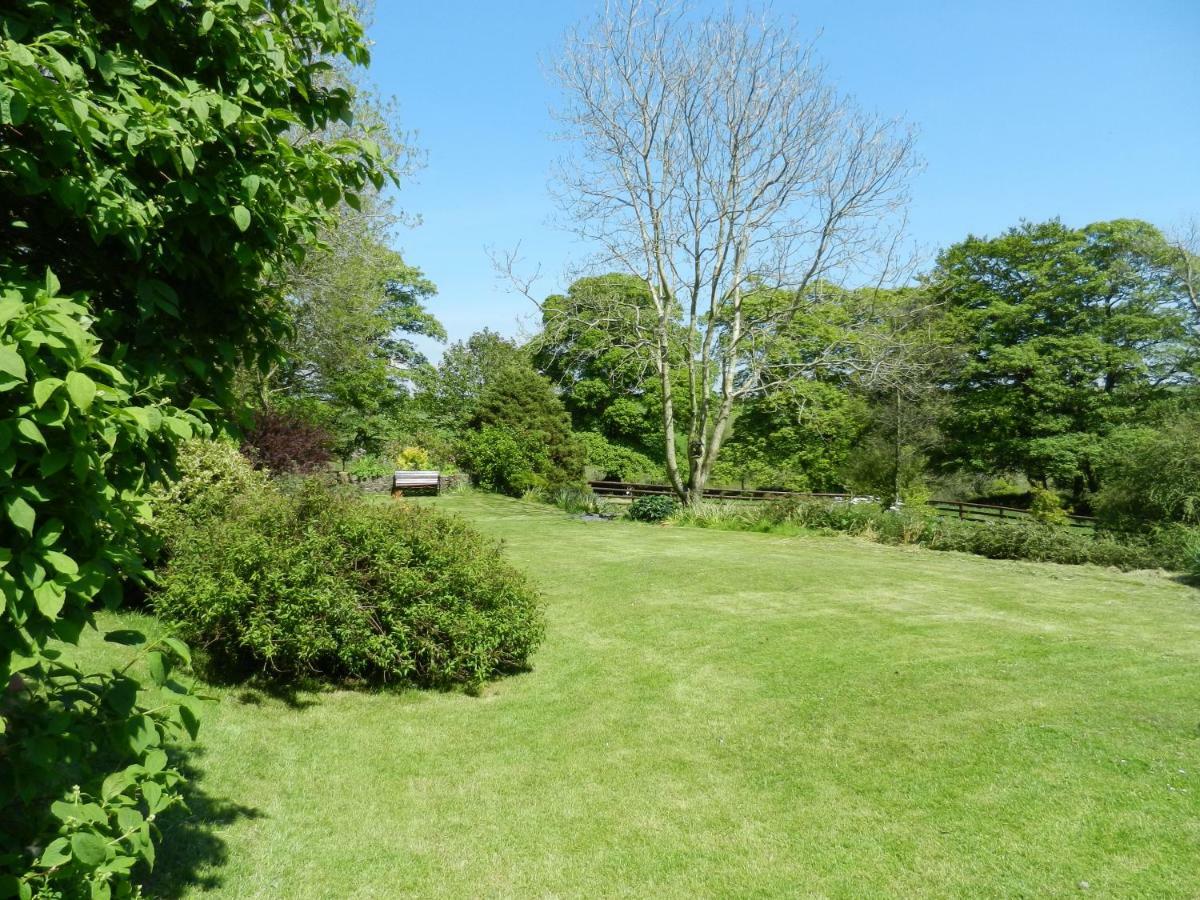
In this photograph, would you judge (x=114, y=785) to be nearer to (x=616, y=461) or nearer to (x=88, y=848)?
(x=88, y=848)

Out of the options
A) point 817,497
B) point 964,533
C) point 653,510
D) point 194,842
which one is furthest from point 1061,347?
point 194,842

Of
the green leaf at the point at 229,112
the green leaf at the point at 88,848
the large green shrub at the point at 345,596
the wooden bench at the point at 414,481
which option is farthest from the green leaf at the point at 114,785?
the wooden bench at the point at 414,481

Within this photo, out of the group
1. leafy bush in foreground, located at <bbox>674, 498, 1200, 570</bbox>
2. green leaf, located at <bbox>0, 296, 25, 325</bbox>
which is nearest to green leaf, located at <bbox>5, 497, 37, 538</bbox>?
green leaf, located at <bbox>0, 296, 25, 325</bbox>

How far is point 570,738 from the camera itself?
17.9ft

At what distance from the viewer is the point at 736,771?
4938 millimetres

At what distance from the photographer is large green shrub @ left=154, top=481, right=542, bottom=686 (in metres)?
5.86

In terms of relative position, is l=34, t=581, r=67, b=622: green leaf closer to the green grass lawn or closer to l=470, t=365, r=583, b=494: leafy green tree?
the green grass lawn

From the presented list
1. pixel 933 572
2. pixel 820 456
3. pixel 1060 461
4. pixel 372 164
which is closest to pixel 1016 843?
pixel 372 164

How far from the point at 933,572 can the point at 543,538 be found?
293 inches

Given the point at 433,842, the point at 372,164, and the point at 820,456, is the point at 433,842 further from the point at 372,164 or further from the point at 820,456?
the point at 820,456

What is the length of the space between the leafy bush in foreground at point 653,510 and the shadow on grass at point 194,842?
15752 millimetres

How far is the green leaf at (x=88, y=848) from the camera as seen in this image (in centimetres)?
186

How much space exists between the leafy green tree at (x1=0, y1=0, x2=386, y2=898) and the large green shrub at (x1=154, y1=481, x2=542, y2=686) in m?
→ 3.22

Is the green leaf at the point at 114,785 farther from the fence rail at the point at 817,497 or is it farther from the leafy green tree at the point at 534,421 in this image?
the leafy green tree at the point at 534,421
